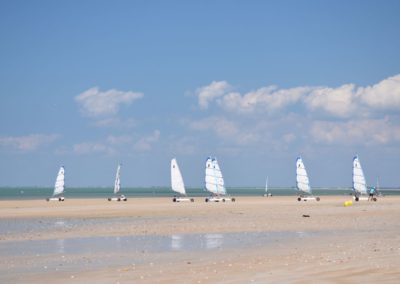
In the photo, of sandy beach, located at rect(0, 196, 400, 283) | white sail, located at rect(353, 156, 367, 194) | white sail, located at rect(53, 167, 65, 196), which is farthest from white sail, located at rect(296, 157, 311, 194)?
sandy beach, located at rect(0, 196, 400, 283)

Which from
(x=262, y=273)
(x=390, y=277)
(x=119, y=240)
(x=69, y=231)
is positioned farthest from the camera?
(x=69, y=231)

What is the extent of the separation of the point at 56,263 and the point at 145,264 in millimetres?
2961

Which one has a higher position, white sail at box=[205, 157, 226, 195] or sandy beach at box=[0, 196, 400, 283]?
white sail at box=[205, 157, 226, 195]

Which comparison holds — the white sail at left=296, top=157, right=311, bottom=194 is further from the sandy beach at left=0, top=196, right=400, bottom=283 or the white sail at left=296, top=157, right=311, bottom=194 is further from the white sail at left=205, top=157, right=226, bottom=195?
the sandy beach at left=0, top=196, right=400, bottom=283

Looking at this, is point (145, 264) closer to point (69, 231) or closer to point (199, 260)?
point (199, 260)

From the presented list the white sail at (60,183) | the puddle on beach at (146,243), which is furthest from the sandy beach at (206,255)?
the white sail at (60,183)

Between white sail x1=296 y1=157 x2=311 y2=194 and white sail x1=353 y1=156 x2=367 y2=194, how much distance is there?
10.3 meters

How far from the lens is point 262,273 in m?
16.9

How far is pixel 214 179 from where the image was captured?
347ft

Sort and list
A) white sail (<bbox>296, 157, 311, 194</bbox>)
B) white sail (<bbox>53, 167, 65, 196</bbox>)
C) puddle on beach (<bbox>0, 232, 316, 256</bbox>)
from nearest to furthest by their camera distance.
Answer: puddle on beach (<bbox>0, 232, 316, 256</bbox>) < white sail (<bbox>296, 157, 311, 194</bbox>) < white sail (<bbox>53, 167, 65, 196</bbox>)

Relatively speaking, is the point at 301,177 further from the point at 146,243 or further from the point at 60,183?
the point at 146,243

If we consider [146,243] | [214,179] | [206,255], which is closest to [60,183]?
[214,179]

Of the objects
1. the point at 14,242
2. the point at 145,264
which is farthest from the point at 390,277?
the point at 14,242

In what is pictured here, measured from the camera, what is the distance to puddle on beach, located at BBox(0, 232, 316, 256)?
81.6 feet
